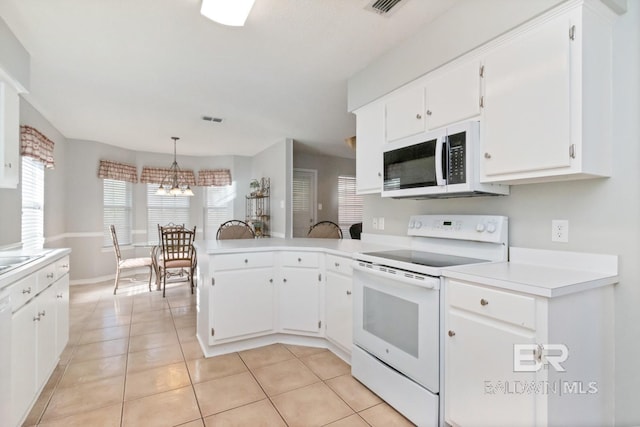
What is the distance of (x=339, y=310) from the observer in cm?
257

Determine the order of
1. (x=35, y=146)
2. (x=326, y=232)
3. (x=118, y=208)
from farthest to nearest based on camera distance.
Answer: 1. (x=118, y=208)
2. (x=326, y=232)
3. (x=35, y=146)

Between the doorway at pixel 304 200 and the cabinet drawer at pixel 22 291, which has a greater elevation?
the doorway at pixel 304 200

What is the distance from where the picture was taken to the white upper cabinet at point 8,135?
2.14 meters

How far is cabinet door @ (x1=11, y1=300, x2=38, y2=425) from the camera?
62.6 inches

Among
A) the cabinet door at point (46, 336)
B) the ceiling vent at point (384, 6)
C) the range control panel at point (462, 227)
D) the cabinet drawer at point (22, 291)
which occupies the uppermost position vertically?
the ceiling vent at point (384, 6)

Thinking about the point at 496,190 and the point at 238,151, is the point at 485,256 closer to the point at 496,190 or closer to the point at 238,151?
the point at 496,190

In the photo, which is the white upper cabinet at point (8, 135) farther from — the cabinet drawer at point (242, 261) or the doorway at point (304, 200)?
the doorway at point (304, 200)

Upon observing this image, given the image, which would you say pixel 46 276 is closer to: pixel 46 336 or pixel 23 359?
pixel 46 336

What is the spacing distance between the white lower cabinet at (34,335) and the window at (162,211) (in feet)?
13.9

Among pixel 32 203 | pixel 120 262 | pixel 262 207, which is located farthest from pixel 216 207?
pixel 32 203

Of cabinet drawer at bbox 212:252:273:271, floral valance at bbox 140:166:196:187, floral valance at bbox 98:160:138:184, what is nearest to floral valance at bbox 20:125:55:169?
floral valance at bbox 98:160:138:184

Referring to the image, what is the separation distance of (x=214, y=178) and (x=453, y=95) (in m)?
5.57

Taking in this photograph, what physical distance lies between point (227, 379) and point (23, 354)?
1.16 m

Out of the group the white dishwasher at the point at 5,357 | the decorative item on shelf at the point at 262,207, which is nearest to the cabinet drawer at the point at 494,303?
the white dishwasher at the point at 5,357
